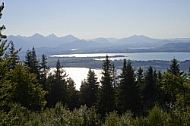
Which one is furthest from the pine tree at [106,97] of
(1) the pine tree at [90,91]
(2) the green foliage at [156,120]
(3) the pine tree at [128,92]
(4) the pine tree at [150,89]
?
(2) the green foliage at [156,120]

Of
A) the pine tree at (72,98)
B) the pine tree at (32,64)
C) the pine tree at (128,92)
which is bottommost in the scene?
the pine tree at (72,98)

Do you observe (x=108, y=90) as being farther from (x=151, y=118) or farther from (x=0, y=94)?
(x=0, y=94)

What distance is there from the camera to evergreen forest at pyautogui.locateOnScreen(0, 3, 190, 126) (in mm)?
21900

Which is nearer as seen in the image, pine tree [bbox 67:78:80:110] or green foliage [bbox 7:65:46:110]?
green foliage [bbox 7:65:46:110]

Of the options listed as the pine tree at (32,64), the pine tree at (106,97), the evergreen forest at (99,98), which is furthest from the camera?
the pine tree at (32,64)

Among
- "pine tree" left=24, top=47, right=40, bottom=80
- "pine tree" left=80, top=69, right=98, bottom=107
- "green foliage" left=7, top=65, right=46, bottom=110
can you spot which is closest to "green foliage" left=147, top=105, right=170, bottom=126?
"green foliage" left=7, top=65, right=46, bottom=110

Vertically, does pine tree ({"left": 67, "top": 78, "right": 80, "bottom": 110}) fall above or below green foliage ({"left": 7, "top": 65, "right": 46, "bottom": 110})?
below

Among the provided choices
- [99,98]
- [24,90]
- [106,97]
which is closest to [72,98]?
[99,98]

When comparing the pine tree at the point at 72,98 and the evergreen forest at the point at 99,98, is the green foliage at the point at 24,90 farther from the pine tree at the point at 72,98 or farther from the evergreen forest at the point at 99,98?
the pine tree at the point at 72,98

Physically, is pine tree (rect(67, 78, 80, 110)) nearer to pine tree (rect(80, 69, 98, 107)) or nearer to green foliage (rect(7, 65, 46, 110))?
pine tree (rect(80, 69, 98, 107))

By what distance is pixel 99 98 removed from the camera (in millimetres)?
48594

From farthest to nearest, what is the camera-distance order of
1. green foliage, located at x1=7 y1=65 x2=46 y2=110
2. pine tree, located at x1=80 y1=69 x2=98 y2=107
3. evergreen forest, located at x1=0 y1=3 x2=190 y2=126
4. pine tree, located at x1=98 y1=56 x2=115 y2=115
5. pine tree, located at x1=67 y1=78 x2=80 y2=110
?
pine tree, located at x1=67 y1=78 x2=80 y2=110, pine tree, located at x1=80 y1=69 x2=98 y2=107, pine tree, located at x1=98 y1=56 x2=115 y2=115, green foliage, located at x1=7 y1=65 x2=46 y2=110, evergreen forest, located at x1=0 y1=3 x2=190 y2=126

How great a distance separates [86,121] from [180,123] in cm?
991

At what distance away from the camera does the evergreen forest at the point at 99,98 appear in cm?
2190
